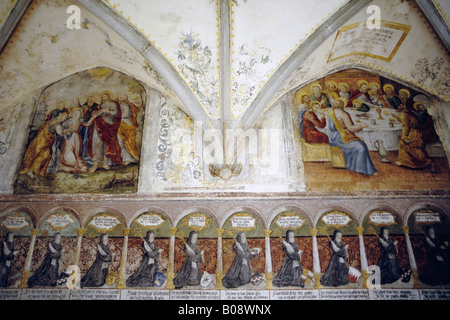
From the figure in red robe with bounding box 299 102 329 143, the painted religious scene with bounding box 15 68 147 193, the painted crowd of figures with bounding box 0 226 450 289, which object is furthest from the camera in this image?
the figure in red robe with bounding box 299 102 329 143

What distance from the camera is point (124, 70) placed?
8414 millimetres

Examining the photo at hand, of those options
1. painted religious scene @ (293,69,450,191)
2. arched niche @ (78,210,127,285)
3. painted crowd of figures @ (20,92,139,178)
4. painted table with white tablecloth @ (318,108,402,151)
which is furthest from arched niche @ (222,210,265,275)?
painted table with white tablecloth @ (318,108,402,151)

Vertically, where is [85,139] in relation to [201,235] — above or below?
above

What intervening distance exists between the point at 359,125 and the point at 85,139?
223 inches

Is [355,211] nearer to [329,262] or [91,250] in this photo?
[329,262]

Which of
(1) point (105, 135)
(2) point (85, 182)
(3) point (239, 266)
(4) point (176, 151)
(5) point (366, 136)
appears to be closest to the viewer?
(3) point (239, 266)

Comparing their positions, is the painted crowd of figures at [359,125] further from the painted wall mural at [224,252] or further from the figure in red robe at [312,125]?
the painted wall mural at [224,252]

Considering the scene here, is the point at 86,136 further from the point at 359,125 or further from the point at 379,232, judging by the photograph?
the point at 379,232

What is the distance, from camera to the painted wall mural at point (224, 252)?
659 centimetres

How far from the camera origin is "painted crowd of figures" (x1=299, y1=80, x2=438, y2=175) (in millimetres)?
7715

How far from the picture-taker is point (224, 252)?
269 inches

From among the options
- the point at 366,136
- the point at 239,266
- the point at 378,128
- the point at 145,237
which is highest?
the point at 378,128

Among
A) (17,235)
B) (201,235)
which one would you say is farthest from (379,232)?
(17,235)

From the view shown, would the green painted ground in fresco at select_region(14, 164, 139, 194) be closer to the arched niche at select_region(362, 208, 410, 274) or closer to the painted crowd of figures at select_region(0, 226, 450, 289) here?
the painted crowd of figures at select_region(0, 226, 450, 289)
